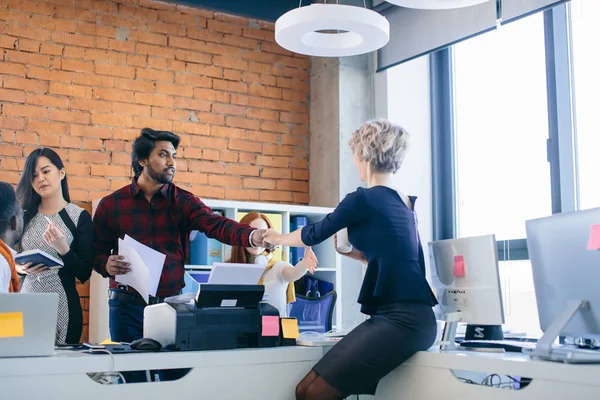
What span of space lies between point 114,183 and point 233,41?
1.49 m

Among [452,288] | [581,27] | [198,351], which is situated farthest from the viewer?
[581,27]

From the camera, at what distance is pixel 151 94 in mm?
5062

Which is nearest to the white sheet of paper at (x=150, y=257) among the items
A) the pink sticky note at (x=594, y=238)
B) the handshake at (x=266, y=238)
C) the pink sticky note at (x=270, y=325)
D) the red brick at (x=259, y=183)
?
the handshake at (x=266, y=238)

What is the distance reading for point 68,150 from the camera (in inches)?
186

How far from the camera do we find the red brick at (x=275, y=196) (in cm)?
545

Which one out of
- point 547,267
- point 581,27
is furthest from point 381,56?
point 547,267

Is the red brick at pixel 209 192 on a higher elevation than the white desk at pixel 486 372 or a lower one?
higher

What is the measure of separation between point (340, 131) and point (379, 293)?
3054 millimetres

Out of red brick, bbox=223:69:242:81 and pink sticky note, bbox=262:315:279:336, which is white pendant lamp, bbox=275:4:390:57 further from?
red brick, bbox=223:69:242:81

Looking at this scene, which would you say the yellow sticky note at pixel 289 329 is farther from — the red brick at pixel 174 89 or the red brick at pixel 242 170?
the red brick at pixel 174 89

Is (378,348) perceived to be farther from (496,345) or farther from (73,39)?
(73,39)

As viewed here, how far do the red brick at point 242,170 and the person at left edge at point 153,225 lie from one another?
6.11 feet

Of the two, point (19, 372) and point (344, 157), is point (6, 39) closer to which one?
point (344, 157)

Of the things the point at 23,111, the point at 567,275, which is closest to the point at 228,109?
the point at 23,111
